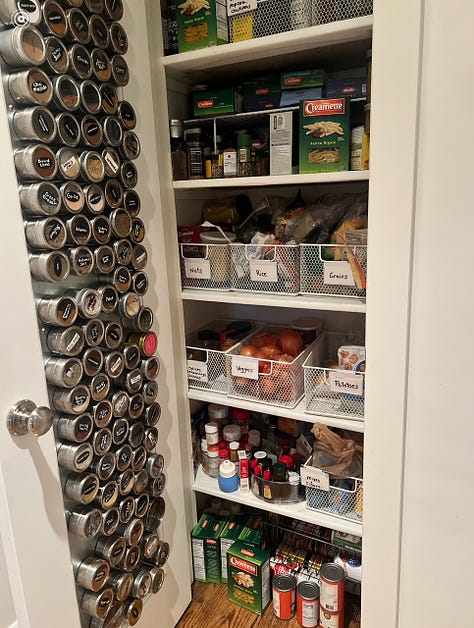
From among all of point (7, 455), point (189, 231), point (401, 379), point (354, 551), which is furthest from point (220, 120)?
point (354, 551)

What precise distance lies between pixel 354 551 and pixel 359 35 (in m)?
1.48

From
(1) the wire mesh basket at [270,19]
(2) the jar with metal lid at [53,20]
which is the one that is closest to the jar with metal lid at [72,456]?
(2) the jar with metal lid at [53,20]

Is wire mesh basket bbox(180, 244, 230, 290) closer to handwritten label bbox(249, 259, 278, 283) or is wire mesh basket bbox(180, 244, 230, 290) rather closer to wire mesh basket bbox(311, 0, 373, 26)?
handwritten label bbox(249, 259, 278, 283)

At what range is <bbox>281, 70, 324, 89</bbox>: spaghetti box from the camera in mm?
1241

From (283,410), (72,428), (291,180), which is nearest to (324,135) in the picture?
(291,180)

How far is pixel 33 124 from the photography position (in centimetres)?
86

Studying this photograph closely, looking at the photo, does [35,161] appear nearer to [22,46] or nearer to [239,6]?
[22,46]

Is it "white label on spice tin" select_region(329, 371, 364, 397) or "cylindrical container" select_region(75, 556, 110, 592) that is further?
"white label on spice tin" select_region(329, 371, 364, 397)

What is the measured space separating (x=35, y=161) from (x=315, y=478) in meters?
1.09

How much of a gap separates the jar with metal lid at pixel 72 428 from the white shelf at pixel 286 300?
20.7 inches

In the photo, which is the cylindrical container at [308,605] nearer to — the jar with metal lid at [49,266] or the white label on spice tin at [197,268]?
the white label on spice tin at [197,268]

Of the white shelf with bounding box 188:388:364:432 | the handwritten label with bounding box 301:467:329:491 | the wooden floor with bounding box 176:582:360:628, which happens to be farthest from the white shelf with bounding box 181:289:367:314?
the wooden floor with bounding box 176:582:360:628

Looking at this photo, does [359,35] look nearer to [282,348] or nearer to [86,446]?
[282,348]

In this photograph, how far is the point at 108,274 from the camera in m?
1.11
